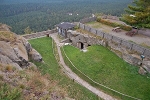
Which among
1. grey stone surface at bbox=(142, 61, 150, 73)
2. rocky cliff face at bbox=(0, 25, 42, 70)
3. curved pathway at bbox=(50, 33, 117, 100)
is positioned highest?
rocky cliff face at bbox=(0, 25, 42, 70)

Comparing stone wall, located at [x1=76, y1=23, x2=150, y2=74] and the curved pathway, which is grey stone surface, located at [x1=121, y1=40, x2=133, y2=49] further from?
the curved pathway

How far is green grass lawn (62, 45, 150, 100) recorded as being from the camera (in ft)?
72.7

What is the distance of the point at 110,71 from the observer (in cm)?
2492

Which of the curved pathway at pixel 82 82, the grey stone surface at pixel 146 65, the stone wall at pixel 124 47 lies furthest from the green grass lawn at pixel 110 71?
the grey stone surface at pixel 146 65

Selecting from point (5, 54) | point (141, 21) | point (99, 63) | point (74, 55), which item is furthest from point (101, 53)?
point (5, 54)

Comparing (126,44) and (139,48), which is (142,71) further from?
(126,44)

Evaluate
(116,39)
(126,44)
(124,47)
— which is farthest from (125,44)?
(116,39)

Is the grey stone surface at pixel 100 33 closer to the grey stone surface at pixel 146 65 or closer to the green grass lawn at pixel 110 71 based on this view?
the green grass lawn at pixel 110 71

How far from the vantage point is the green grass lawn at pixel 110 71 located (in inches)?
872

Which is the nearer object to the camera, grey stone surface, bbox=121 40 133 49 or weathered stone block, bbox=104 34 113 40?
grey stone surface, bbox=121 40 133 49

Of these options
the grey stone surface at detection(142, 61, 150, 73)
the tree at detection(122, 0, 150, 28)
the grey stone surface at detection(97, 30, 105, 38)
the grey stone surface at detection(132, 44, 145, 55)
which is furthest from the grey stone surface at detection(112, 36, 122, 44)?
the grey stone surface at detection(142, 61, 150, 73)

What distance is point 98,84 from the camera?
76.0 ft

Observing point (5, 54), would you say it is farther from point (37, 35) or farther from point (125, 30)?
point (125, 30)

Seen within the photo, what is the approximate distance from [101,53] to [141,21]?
8.80 meters
